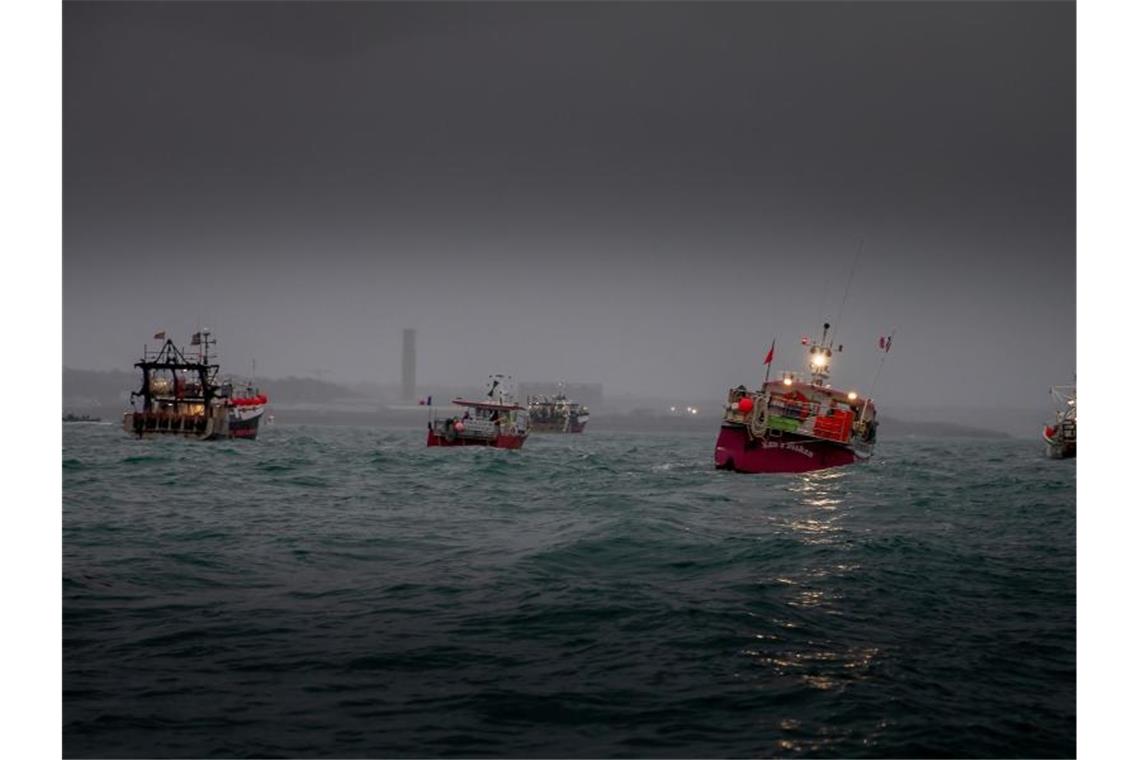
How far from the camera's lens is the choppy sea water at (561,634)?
8.44 m

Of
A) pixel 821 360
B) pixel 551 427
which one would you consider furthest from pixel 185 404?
pixel 551 427

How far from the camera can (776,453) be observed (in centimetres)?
4447

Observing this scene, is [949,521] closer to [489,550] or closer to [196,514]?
[489,550]

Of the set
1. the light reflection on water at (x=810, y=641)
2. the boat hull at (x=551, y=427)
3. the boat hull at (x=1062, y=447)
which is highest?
the light reflection on water at (x=810, y=641)

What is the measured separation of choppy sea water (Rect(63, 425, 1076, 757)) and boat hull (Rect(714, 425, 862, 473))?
19.3m

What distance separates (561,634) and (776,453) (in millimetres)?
34281

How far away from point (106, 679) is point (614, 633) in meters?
6.00

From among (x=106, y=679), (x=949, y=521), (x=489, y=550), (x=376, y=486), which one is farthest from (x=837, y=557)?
(x=376, y=486)

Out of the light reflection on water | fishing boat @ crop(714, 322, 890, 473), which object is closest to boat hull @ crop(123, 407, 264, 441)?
fishing boat @ crop(714, 322, 890, 473)

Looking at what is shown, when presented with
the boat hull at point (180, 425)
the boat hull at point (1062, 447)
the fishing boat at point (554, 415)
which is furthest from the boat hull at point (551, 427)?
the boat hull at point (1062, 447)

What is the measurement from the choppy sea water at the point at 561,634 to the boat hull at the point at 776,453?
1928 centimetres

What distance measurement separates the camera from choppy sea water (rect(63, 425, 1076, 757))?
844 cm

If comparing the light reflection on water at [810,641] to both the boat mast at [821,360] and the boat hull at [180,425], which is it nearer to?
the boat mast at [821,360]

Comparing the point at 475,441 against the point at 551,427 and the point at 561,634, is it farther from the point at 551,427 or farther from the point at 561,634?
the point at 551,427
